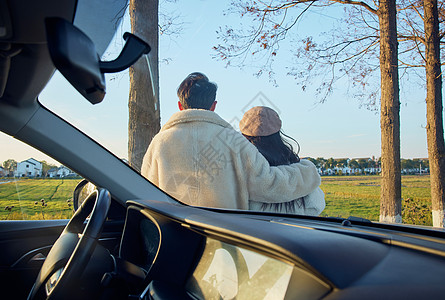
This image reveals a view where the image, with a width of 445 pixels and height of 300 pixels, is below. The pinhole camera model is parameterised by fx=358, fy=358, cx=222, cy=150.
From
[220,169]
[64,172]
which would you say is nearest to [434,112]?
[220,169]

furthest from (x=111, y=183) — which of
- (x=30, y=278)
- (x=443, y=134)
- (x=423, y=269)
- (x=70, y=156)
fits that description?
(x=443, y=134)

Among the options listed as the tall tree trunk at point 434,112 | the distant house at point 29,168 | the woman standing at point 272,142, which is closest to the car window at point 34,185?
the distant house at point 29,168

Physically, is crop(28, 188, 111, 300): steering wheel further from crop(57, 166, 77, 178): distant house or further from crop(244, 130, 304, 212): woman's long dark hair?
crop(244, 130, 304, 212): woman's long dark hair

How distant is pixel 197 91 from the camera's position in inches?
97.0

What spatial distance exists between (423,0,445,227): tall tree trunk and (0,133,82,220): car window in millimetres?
2796

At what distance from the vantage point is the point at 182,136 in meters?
2.39

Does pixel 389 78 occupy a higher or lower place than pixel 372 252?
higher

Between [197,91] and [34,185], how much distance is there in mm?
1176

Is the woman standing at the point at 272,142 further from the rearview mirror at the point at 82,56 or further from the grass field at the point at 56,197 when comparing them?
the rearview mirror at the point at 82,56

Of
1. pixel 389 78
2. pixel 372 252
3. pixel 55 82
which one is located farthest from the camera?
pixel 389 78

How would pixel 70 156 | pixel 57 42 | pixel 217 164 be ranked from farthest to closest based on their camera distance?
1. pixel 217 164
2. pixel 70 156
3. pixel 57 42

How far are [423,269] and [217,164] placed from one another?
1.64 m

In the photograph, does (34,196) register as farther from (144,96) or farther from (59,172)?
(144,96)

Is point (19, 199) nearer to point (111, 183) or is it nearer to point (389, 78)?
point (111, 183)
